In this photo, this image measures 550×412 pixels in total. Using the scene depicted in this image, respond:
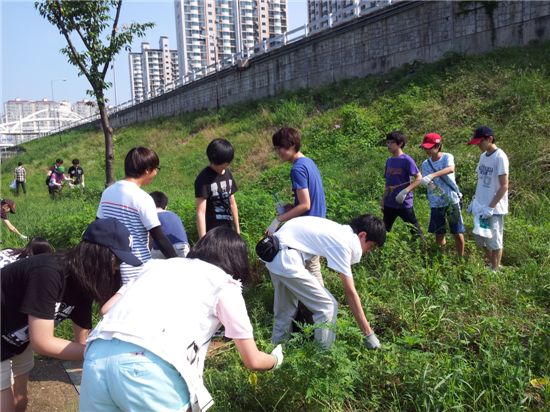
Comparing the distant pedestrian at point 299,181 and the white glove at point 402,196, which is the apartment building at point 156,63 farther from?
the distant pedestrian at point 299,181

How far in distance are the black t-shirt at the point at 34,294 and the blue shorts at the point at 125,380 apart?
1.30 feet

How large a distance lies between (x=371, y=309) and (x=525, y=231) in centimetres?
232

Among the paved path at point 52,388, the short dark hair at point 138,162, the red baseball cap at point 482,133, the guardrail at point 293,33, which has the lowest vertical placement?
the paved path at point 52,388

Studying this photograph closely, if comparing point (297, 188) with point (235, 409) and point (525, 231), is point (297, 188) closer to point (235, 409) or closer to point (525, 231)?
point (235, 409)

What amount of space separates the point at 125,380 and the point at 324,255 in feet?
5.07

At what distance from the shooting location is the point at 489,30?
37.9ft

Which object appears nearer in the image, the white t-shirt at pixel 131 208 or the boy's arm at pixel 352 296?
the boy's arm at pixel 352 296

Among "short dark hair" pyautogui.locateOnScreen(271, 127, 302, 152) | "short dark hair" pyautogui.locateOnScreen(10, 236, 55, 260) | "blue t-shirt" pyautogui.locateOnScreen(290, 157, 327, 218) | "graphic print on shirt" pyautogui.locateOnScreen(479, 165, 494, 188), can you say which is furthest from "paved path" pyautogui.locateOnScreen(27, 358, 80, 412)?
"graphic print on shirt" pyautogui.locateOnScreen(479, 165, 494, 188)

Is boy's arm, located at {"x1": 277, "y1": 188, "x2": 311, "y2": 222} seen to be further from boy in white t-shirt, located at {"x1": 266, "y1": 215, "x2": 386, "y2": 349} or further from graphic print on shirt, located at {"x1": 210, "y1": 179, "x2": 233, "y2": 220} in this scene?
graphic print on shirt, located at {"x1": 210, "y1": 179, "x2": 233, "y2": 220}

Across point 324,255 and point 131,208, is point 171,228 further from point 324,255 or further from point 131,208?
point 324,255

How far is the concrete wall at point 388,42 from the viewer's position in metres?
11.1

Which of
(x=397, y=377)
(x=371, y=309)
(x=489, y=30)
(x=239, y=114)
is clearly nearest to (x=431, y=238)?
(x=371, y=309)

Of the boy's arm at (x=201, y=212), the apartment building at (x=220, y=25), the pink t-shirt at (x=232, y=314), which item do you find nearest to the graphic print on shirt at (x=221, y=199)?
the boy's arm at (x=201, y=212)

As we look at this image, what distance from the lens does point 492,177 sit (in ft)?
14.3
